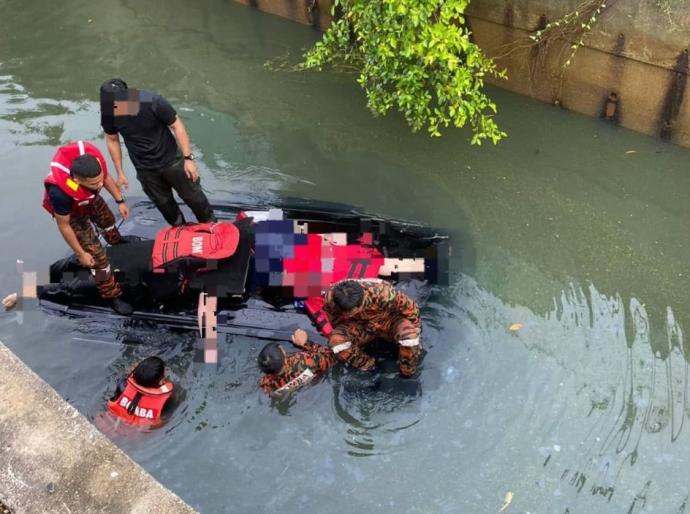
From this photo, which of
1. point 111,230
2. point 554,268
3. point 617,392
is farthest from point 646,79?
point 111,230

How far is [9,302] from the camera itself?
528 centimetres

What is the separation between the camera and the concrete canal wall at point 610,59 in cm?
626

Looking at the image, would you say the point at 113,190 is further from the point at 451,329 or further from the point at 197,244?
the point at 451,329

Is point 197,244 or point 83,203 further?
point 197,244

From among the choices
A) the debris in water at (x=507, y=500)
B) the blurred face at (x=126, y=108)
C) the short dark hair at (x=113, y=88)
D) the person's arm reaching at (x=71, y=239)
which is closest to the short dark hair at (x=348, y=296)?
the debris in water at (x=507, y=500)

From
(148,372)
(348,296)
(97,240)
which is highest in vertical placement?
(348,296)

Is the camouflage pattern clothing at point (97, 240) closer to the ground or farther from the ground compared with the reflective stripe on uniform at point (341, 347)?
farther from the ground

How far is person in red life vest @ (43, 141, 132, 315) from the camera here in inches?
169

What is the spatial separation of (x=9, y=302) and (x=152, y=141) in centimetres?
199

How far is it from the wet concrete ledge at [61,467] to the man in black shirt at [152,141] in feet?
7.40

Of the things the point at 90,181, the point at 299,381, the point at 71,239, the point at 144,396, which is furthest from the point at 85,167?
the point at 299,381

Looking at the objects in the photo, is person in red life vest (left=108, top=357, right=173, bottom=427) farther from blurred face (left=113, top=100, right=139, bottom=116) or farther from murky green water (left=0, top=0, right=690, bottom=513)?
blurred face (left=113, top=100, right=139, bottom=116)

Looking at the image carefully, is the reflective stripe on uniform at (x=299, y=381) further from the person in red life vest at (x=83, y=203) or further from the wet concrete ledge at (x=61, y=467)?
the person in red life vest at (x=83, y=203)

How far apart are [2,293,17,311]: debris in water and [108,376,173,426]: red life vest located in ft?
5.76
